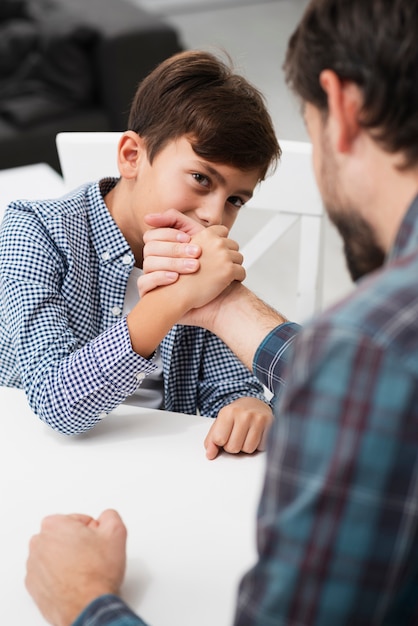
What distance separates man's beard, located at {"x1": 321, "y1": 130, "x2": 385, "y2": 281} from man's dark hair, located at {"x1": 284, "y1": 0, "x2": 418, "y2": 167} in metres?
0.06

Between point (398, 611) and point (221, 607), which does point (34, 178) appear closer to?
point (221, 607)

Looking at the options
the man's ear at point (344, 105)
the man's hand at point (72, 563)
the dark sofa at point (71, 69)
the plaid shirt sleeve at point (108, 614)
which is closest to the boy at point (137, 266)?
the man's hand at point (72, 563)

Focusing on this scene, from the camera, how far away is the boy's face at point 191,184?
4.24 ft

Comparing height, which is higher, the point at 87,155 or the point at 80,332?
the point at 87,155

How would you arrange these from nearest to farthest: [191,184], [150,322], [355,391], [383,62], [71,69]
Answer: [355,391]
[383,62]
[150,322]
[191,184]
[71,69]

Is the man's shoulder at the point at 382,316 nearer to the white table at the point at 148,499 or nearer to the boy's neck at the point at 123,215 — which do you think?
the white table at the point at 148,499

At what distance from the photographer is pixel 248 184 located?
4.35ft

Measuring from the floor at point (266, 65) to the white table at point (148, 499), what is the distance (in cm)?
157

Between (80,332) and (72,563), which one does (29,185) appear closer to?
(80,332)

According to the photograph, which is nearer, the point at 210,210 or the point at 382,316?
the point at 382,316

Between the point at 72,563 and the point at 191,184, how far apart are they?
24.2 inches

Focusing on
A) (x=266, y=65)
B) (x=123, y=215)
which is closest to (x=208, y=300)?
(x=123, y=215)

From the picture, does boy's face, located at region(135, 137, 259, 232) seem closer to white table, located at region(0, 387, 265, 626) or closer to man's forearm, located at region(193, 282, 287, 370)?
man's forearm, located at region(193, 282, 287, 370)

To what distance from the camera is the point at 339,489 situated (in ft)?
1.91
